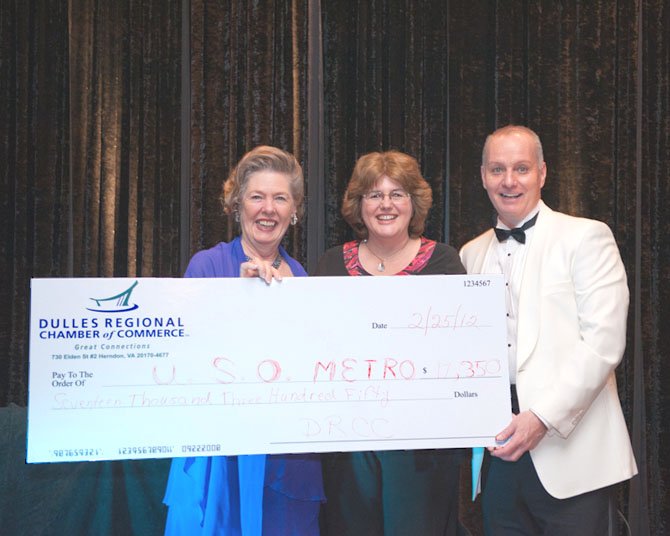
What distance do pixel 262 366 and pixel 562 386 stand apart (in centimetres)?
95

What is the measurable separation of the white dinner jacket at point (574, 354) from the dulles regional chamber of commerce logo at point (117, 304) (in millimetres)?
1245

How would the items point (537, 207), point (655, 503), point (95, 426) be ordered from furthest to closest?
point (655, 503)
point (537, 207)
point (95, 426)

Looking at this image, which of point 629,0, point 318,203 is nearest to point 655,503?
point 318,203

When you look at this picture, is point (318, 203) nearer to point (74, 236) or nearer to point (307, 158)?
point (307, 158)

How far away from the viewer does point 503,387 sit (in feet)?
7.28

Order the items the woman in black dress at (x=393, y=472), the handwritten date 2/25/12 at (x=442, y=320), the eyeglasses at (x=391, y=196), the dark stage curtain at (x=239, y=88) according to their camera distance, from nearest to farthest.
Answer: the handwritten date 2/25/12 at (x=442, y=320), the woman in black dress at (x=393, y=472), the eyeglasses at (x=391, y=196), the dark stage curtain at (x=239, y=88)

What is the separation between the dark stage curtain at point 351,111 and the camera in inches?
149

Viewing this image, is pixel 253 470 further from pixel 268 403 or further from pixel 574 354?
pixel 574 354

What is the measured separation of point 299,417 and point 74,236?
2260 mm

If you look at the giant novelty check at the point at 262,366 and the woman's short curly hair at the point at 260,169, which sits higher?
the woman's short curly hair at the point at 260,169

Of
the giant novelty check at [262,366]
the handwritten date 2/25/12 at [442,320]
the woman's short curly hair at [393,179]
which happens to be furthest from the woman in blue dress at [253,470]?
the handwritten date 2/25/12 at [442,320]

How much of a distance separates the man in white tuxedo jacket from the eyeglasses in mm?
464

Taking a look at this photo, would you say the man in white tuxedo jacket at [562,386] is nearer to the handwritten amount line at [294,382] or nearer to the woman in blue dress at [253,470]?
the handwritten amount line at [294,382]

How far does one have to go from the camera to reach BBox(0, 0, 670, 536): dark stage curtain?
3.77 metres
